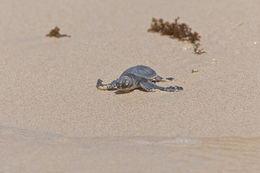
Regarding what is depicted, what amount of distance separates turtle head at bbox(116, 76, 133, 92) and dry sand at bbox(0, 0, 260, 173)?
151mm

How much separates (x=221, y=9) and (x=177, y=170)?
20.7ft

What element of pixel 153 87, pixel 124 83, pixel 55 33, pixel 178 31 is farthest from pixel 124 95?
pixel 55 33

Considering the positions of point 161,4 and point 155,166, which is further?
point 161,4

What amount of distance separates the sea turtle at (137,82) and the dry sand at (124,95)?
125mm

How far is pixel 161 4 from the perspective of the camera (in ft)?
35.8

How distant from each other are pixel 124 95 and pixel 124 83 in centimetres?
27

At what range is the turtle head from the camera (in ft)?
21.4

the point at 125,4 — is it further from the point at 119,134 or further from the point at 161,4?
the point at 119,134

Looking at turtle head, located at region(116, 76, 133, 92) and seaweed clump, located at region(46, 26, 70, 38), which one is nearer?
turtle head, located at region(116, 76, 133, 92)

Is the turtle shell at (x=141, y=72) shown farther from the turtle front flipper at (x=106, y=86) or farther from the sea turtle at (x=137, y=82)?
the turtle front flipper at (x=106, y=86)

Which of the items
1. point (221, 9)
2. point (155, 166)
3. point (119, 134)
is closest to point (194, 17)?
point (221, 9)

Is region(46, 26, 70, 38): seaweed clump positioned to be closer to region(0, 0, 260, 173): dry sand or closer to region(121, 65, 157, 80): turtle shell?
region(0, 0, 260, 173): dry sand

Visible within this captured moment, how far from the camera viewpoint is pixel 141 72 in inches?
271

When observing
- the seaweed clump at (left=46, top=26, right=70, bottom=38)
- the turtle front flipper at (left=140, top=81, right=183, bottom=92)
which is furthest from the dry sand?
the seaweed clump at (left=46, top=26, right=70, bottom=38)
